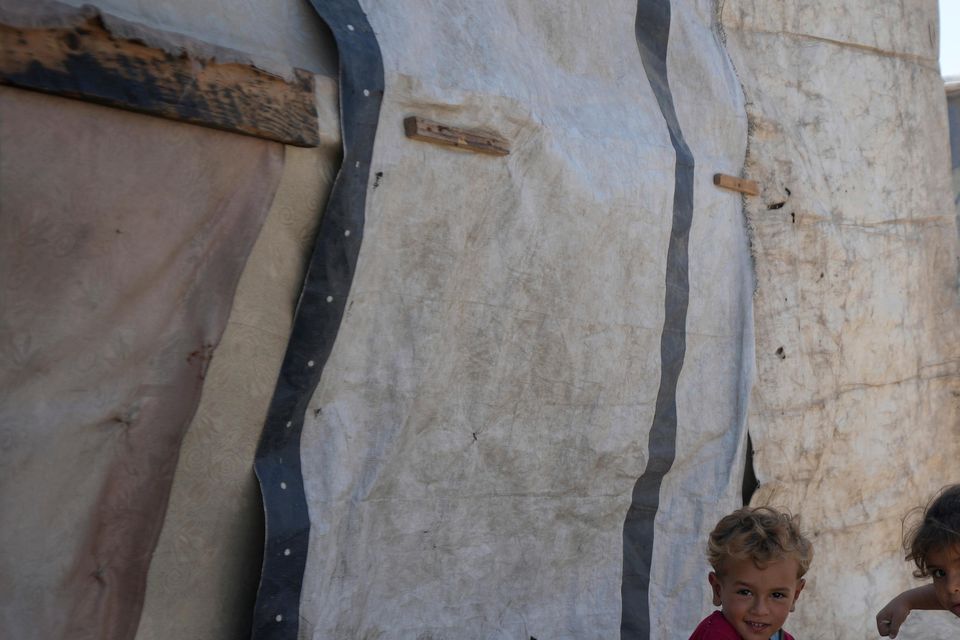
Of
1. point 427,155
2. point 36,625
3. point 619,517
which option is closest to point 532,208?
point 427,155

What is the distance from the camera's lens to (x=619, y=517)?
2.82 meters

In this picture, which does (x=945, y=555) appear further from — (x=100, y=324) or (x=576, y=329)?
(x=100, y=324)

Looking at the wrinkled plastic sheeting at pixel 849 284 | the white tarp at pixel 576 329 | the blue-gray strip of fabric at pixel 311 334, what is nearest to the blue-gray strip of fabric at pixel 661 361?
the white tarp at pixel 576 329

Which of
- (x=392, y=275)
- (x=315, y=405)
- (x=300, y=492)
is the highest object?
(x=392, y=275)

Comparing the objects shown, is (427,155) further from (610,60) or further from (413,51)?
(610,60)

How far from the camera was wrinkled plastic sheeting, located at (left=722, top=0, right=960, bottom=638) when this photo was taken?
334 cm

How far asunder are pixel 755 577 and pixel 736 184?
4.66 ft

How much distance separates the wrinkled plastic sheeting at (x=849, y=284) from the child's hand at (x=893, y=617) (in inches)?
32.9

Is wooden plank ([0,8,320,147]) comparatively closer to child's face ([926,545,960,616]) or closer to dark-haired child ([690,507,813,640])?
dark-haired child ([690,507,813,640])

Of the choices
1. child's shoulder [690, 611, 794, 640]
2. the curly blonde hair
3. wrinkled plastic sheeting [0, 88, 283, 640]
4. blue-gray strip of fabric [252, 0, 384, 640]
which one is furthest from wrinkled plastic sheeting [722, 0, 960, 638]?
wrinkled plastic sheeting [0, 88, 283, 640]

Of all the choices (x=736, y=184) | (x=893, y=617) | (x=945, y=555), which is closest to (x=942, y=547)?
(x=945, y=555)

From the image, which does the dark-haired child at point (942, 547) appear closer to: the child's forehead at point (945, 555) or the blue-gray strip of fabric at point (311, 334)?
the child's forehead at point (945, 555)

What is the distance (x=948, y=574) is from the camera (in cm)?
219

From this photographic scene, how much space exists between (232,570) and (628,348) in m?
1.19
